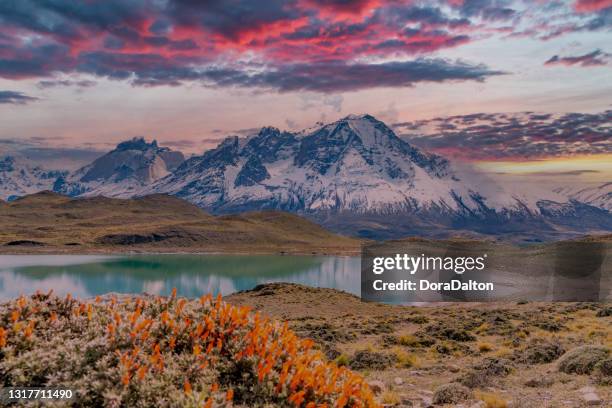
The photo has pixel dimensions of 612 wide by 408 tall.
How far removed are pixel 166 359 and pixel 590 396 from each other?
31.8 feet

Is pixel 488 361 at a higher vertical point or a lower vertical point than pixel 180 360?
lower

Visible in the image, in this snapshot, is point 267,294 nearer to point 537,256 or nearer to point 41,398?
point 537,256

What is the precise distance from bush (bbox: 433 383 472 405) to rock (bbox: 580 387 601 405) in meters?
2.41

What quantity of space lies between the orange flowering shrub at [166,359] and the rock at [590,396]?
6.57 m

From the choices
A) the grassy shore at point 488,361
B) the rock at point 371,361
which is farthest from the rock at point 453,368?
the rock at point 371,361

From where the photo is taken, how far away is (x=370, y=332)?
2959cm

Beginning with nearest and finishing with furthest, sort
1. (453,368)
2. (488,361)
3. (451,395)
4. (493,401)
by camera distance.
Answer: (493,401) → (451,395) → (453,368) → (488,361)

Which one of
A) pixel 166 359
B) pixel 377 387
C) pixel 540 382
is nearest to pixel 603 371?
pixel 540 382

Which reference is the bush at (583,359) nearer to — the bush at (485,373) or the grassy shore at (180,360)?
the bush at (485,373)

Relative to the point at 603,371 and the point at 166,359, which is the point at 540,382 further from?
the point at 166,359

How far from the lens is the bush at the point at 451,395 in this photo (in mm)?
11875

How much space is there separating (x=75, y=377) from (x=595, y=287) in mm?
57802

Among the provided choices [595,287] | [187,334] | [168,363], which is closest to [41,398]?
[168,363]

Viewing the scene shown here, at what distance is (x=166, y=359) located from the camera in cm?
647
